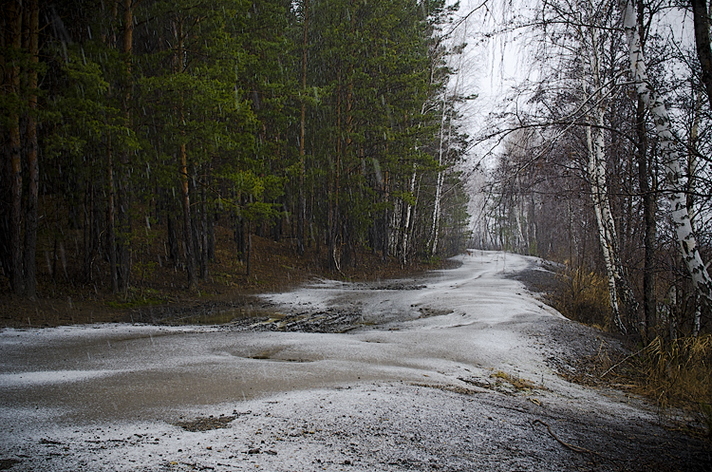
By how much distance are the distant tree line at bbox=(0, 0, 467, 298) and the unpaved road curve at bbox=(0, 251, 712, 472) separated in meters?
2.34

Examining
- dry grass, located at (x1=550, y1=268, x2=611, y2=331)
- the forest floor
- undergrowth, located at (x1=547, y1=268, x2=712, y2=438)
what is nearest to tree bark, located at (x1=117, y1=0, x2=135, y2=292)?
the forest floor

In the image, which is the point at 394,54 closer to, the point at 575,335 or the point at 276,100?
the point at 276,100

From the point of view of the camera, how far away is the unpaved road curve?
10.4 ft

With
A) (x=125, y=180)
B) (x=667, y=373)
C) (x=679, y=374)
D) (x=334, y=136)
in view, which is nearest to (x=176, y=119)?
(x=125, y=180)

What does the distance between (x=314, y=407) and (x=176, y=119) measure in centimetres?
1179

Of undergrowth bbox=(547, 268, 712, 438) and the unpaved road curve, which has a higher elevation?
the unpaved road curve

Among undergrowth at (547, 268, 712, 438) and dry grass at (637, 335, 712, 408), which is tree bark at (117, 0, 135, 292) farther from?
dry grass at (637, 335, 712, 408)

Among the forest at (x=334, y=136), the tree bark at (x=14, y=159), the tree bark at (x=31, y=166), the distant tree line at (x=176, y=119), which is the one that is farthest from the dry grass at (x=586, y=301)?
the tree bark at (x=14, y=159)

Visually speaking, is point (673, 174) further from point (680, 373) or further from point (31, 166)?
point (31, 166)

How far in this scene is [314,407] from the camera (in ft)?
13.4

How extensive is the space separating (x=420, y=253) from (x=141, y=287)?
21.5 meters

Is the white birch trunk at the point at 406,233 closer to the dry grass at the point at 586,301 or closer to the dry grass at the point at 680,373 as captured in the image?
the dry grass at the point at 586,301

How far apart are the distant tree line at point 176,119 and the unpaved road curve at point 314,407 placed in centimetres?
234

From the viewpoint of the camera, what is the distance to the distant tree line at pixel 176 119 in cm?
1141
